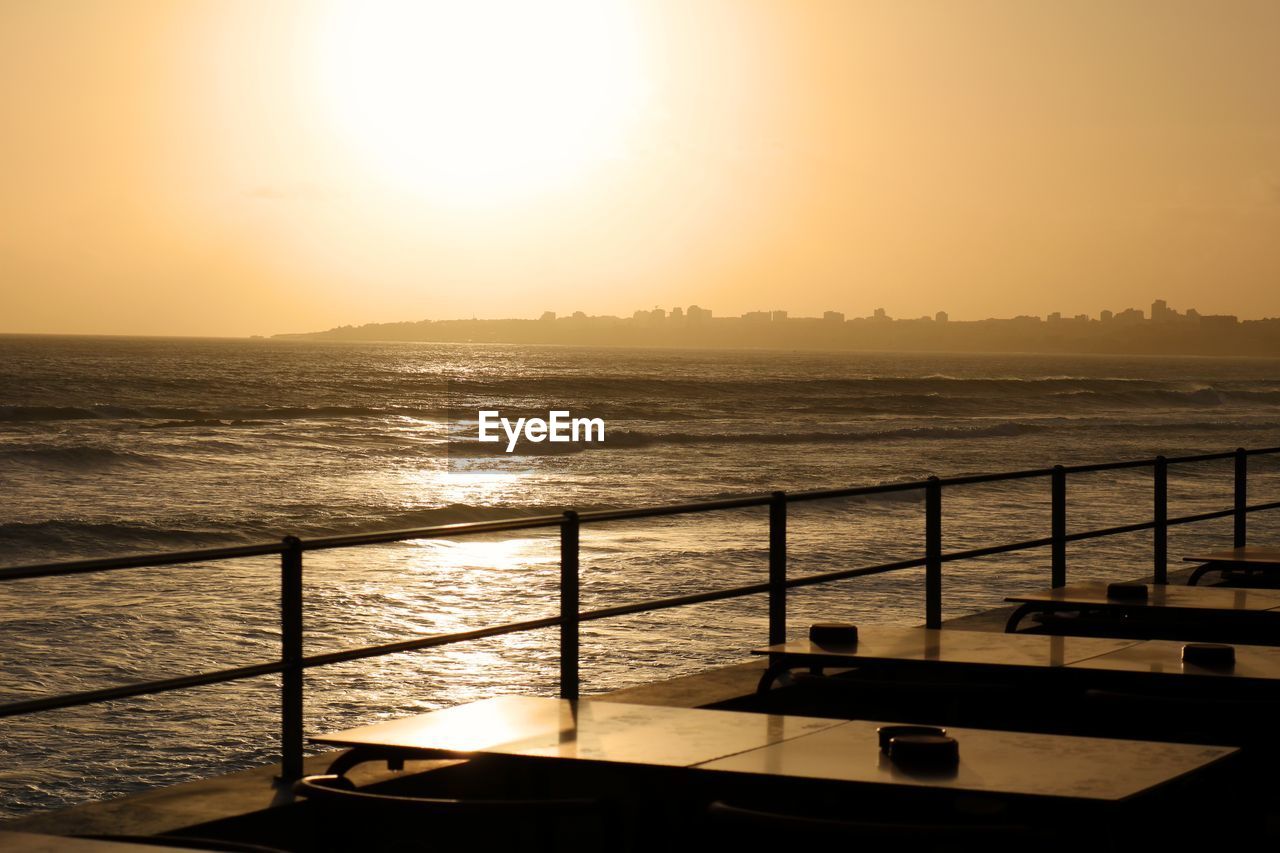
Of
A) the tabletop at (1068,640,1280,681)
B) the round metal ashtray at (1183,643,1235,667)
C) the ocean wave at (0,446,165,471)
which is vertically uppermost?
the round metal ashtray at (1183,643,1235,667)

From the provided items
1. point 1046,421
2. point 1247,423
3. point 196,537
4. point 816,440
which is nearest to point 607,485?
point 196,537

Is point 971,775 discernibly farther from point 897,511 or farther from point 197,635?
point 897,511

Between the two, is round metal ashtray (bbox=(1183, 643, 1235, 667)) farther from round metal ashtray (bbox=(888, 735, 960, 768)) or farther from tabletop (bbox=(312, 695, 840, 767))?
round metal ashtray (bbox=(888, 735, 960, 768))

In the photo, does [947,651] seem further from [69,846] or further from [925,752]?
[69,846]

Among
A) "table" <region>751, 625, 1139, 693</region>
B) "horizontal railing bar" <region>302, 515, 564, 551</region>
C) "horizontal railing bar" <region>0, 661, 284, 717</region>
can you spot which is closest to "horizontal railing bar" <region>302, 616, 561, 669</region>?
"horizontal railing bar" <region>0, 661, 284, 717</region>

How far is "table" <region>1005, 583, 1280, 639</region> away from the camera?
5.80 meters

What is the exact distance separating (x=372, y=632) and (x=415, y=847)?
12.2m

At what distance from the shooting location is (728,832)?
2746mm

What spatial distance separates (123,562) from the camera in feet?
14.8

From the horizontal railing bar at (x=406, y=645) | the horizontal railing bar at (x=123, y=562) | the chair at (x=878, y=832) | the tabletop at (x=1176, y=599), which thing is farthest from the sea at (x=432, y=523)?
the chair at (x=878, y=832)

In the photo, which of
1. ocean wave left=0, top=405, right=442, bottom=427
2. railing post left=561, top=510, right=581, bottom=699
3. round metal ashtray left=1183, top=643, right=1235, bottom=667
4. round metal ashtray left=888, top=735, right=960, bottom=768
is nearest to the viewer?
round metal ashtray left=888, top=735, right=960, bottom=768

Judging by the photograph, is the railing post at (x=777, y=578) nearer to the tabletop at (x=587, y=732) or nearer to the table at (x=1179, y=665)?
the table at (x=1179, y=665)

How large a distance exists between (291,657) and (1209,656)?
8.71ft

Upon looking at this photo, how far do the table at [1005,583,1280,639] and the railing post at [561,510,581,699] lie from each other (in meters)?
1.69
